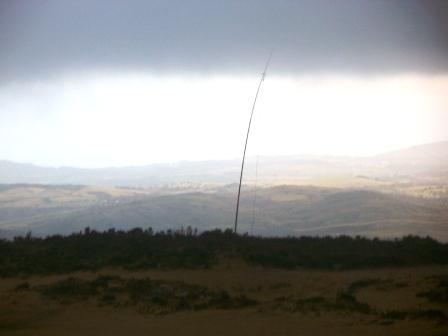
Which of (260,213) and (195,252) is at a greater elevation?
(260,213)

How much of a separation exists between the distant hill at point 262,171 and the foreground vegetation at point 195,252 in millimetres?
60279

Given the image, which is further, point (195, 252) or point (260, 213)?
point (260, 213)

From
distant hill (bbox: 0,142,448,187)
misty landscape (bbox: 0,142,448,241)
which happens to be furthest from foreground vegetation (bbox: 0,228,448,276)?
distant hill (bbox: 0,142,448,187)

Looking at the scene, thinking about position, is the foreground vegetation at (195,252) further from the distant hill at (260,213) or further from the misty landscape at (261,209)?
the distant hill at (260,213)

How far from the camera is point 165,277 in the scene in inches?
913

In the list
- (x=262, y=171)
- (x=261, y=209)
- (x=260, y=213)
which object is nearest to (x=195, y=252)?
(x=260, y=213)

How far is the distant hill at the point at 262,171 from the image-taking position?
11162 cm

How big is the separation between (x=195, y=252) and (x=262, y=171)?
119039 millimetres

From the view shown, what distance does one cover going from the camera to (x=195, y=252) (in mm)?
25859

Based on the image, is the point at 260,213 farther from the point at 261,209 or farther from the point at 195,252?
the point at 195,252

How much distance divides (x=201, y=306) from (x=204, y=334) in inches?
134

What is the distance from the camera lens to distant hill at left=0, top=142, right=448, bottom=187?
112 meters

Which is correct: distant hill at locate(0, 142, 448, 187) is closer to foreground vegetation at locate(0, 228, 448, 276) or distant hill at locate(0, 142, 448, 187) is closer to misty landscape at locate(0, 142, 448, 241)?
misty landscape at locate(0, 142, 448, 241)

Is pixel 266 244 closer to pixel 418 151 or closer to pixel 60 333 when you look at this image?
pixel 60 333
